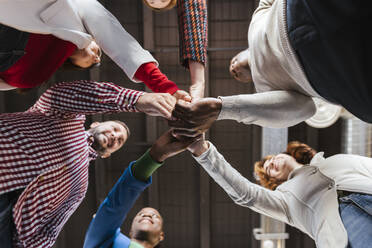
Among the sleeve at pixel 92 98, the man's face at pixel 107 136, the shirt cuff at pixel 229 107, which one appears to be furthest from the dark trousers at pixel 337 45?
the man's face at pixel 107 136

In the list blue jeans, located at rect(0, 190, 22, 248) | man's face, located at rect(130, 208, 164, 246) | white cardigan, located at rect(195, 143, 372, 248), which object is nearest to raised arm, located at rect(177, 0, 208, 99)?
white cardigan, located at rect(195, 143, 372, 248)

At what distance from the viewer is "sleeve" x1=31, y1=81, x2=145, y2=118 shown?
3.86ft

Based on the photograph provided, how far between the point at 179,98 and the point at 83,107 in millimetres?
420

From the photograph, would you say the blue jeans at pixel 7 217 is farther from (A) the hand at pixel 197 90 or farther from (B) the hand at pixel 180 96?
(A) the hand at pixel 197 90

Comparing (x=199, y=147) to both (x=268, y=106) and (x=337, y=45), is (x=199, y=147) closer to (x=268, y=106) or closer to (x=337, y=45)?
(x=268, y=106)

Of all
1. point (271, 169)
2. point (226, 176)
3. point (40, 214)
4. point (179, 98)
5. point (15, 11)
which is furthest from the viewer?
point (271, 169)

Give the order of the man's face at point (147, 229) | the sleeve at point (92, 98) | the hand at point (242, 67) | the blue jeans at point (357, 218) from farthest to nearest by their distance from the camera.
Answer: the man's face at point (147, 229) < the hand at point (242, 67) < the blue jeans at point (357, 218) < the sleeve at point (92, 98)

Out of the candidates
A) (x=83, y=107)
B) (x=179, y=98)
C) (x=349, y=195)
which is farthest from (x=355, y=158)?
(x=83, y=107)

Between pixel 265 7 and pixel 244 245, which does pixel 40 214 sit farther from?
pixel 244 245

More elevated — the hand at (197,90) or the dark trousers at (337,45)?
the dark trousers at (337,45)

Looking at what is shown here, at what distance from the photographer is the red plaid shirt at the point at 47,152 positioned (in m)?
1.11

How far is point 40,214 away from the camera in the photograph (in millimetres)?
1159

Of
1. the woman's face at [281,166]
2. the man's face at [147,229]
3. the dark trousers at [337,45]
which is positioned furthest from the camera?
the man's face at [147,229]

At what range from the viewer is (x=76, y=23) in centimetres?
115
